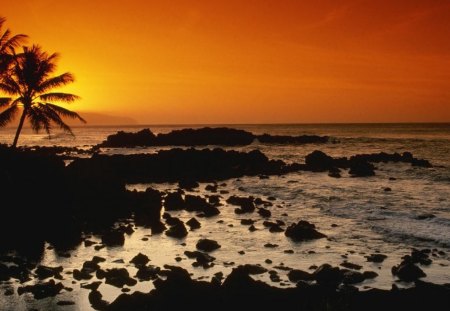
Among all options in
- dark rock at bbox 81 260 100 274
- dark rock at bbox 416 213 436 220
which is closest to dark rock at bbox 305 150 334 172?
dark rock at bbox 416 213 436 220

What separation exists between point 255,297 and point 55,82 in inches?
1034

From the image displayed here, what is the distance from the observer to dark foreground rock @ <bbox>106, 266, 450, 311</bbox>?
8.23 metres

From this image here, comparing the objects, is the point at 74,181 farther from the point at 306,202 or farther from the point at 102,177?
the point at 306,202

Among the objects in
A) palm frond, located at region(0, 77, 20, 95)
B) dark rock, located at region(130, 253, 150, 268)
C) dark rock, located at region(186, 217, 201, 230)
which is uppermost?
palm frond, located at region(0, 77, 20, 95)

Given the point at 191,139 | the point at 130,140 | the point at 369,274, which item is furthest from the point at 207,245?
the point at 191,139

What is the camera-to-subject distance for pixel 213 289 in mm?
8570

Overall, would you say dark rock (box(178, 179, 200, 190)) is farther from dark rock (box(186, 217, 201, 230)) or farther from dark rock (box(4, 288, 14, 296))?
dark rock (box(4, 288, 14, 296))

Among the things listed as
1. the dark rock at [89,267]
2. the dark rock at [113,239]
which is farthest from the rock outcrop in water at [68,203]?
the dark rock at [89,267]

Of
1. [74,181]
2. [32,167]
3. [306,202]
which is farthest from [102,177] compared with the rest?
[306,202]

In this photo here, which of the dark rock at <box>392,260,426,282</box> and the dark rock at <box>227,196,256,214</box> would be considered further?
the dark rock at <box>227,196,256,214</box>

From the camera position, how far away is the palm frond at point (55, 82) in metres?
29.5

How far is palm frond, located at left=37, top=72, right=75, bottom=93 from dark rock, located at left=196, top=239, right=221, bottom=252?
2126 cm

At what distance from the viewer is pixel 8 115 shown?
93.1 ft

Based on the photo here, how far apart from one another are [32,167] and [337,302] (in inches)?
633
